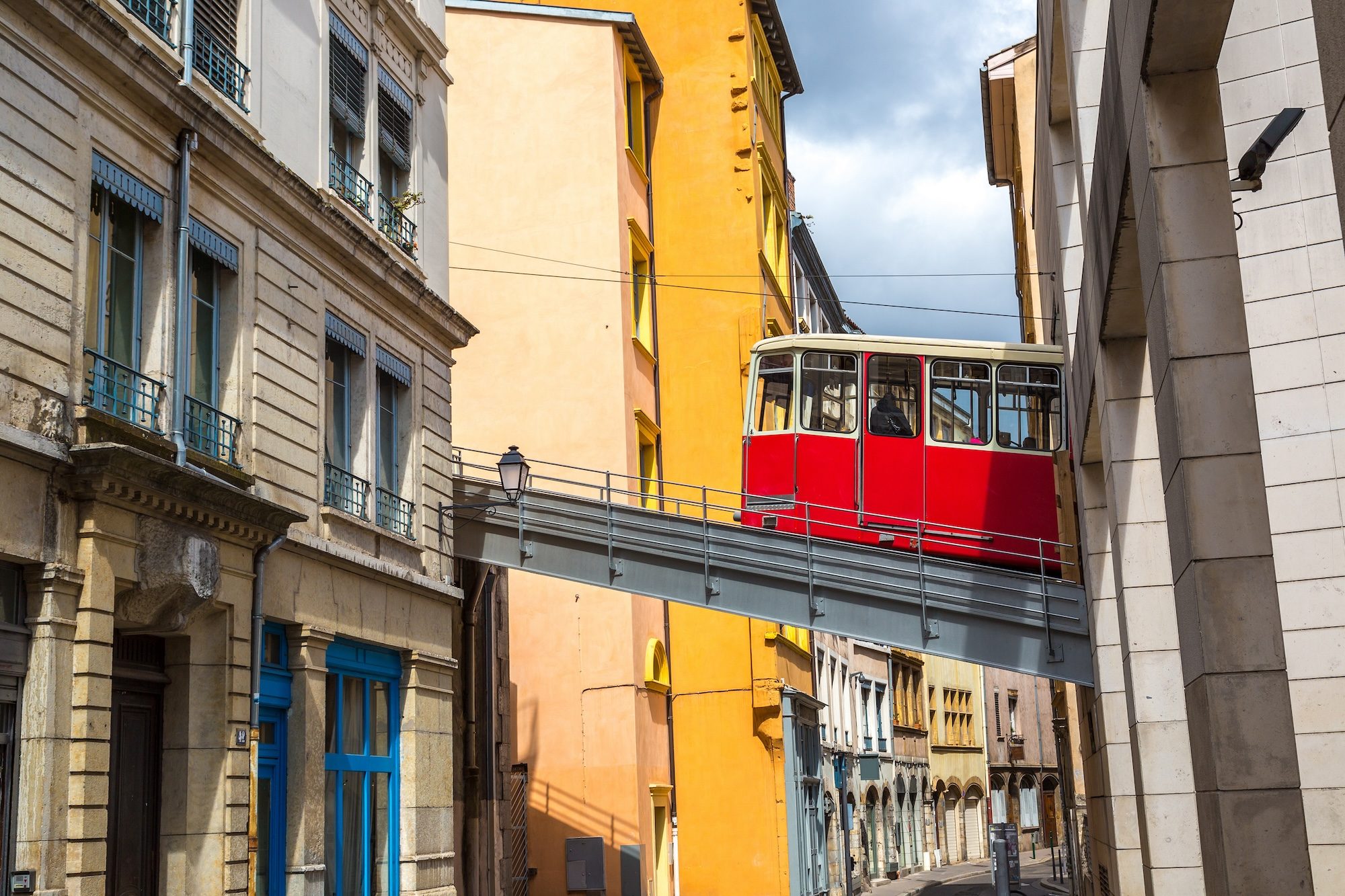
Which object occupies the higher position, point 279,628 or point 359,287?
point 359,287

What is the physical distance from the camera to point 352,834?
15.8 meters

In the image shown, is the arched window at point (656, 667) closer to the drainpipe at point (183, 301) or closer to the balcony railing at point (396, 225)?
the balcony railing at point (396, 225)

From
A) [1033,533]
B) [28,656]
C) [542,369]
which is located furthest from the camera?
[542,369]

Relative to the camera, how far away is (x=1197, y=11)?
8000mm

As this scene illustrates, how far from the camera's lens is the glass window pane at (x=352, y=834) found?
51.0ft

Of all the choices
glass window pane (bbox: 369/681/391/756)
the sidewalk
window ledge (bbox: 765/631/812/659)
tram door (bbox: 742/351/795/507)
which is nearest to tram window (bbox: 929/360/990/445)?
tram door (bbox: 742/351/795/507)

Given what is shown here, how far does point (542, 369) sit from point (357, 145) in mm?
10721

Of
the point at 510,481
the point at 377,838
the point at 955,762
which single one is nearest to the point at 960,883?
the point at 955,762

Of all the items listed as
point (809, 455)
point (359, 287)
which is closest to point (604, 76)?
point (809, 455)

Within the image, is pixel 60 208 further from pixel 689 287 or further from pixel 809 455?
pixel 689 287

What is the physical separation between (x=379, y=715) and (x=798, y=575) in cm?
524

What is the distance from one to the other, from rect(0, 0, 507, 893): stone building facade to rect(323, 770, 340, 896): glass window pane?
4 cm

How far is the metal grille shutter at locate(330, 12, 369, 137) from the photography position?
54.8ft

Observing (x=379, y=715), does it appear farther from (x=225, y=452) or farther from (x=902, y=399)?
(x=902, y=399)
